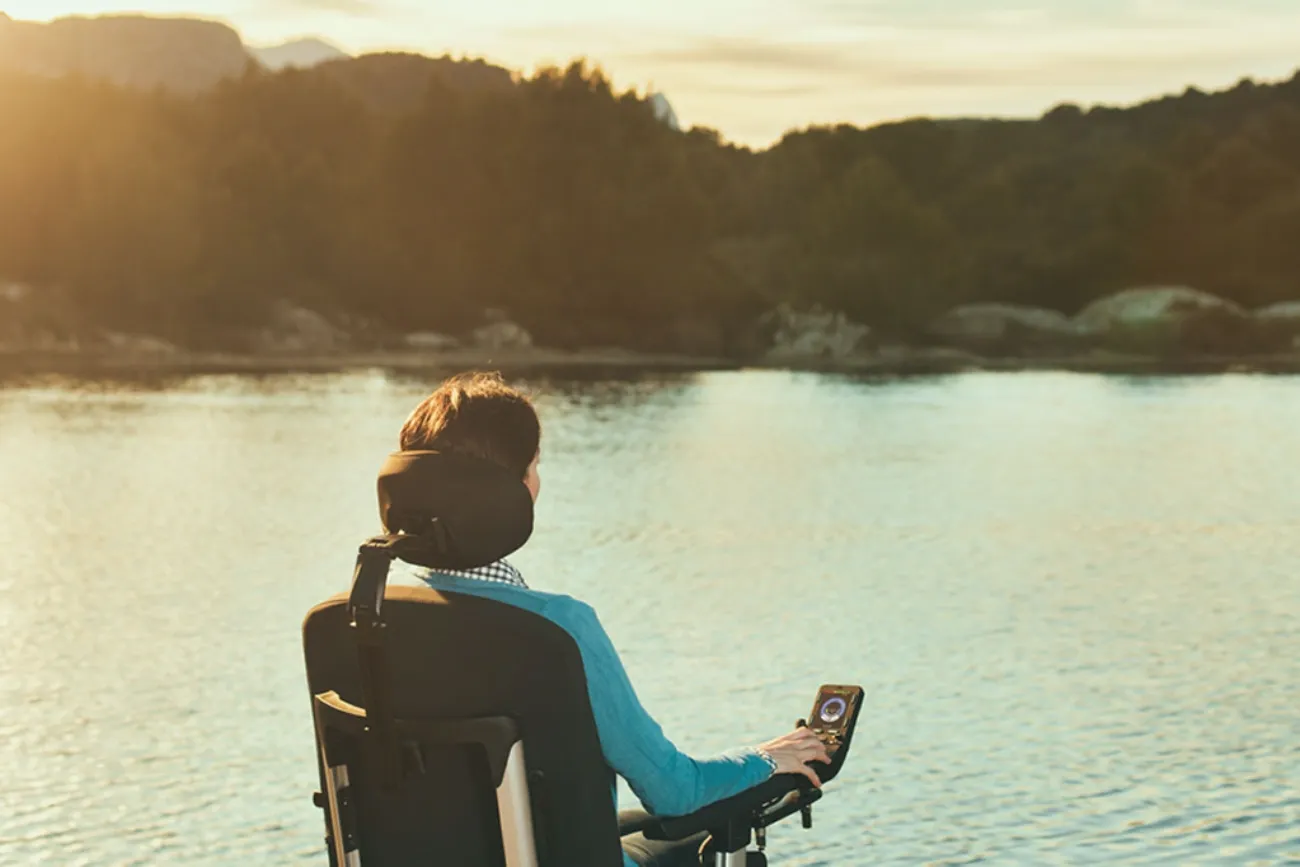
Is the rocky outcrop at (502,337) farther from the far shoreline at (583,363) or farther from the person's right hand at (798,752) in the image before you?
the person's right hand at (798,752)

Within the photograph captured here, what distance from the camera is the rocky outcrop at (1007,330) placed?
9569 cm

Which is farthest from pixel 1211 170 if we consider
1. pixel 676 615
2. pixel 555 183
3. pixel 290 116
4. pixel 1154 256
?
pixel 676 615

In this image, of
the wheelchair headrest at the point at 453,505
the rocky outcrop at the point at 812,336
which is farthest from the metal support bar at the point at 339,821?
the rocky outcrop at the point at 812,336

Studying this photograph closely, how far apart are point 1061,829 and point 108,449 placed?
925 inches

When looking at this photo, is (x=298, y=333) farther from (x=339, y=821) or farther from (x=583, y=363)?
(x=339, y=821)

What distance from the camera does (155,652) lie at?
39.4 ft

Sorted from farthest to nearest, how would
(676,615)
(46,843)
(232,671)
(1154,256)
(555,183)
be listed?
(1154,256), (555,183), (676,615), (232,671), (46,843)

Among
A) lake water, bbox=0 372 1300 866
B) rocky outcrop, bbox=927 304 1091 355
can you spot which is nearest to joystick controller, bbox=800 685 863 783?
lake water, bbox=0 372 1300 866

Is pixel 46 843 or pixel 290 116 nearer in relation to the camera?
pixel 46 843

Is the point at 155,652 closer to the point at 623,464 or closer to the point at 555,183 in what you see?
the point at 623,464

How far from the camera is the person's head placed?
3.58 meters

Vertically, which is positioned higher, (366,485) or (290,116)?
(290,116)

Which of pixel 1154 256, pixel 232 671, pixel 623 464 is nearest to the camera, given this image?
pixel 232 671

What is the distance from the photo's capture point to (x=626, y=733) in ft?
11.9
